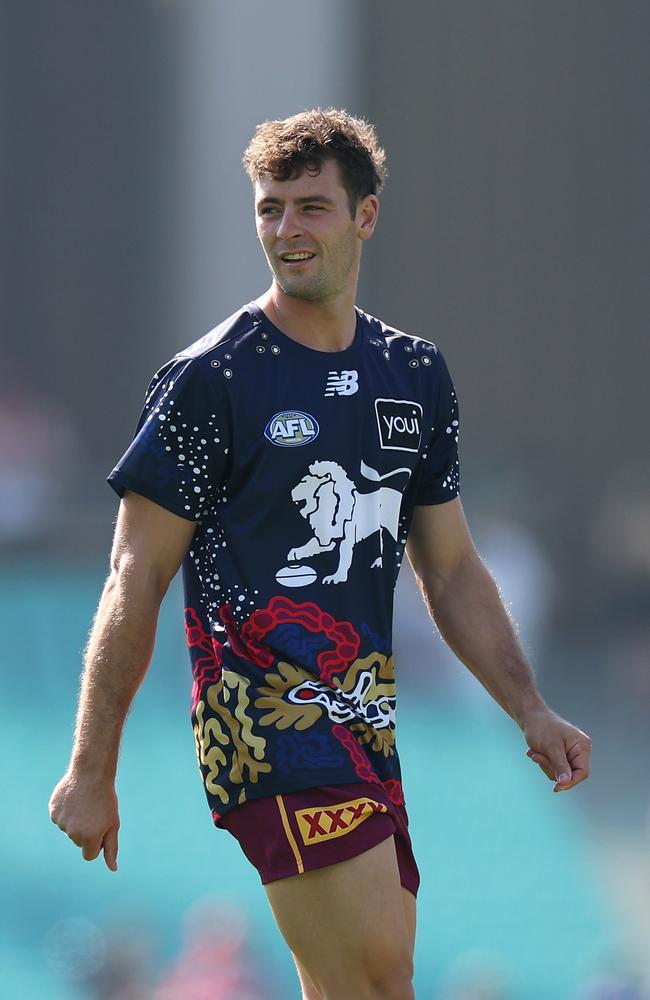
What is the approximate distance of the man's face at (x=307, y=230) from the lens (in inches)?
127

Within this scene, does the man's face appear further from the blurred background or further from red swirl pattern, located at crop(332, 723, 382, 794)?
the blurred background

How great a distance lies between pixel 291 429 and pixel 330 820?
77cm

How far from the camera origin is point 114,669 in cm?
306

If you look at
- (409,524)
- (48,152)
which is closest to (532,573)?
(409,524)

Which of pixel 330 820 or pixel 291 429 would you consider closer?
pixel 330 820

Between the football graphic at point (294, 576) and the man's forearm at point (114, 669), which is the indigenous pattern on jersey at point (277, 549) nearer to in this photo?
the football graphic at point (294, 576)

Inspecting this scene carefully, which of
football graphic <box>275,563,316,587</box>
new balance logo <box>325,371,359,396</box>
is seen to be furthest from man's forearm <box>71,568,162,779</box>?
new balance logo <box>325,371,359,396</box>

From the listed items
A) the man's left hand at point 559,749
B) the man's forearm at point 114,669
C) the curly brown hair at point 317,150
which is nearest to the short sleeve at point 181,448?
the man's forearm at point 114,669

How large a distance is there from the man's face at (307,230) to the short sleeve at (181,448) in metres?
0.30

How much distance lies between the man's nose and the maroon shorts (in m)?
1.11

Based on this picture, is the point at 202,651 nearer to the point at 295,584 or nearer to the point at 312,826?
the point at 295,584

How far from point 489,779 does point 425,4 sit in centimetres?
1302

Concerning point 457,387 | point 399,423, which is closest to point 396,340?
point 399,423

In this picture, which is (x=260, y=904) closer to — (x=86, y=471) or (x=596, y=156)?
(x=86, y=471)
